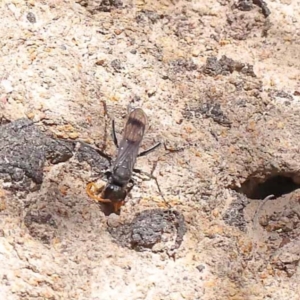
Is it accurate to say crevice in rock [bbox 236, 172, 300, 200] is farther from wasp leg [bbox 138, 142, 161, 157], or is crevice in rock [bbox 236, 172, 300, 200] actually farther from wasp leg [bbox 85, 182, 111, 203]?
wasp leg [bbox 85, 182, 111, 203]

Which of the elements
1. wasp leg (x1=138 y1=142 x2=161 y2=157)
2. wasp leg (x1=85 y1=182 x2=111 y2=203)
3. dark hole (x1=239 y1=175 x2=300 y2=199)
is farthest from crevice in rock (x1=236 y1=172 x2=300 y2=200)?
wasp leg (x1=85 y1=182 x2=111 y2=203)

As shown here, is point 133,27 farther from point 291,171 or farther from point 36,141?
point 291,171

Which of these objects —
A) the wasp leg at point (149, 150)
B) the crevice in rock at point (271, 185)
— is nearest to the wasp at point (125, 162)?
the wasp leg at point (149, 150)

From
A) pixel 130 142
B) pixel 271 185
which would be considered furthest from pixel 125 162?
pixel 271 185

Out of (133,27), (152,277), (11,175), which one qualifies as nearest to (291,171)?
(152,277)

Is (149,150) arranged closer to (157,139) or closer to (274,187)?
(157,139)
